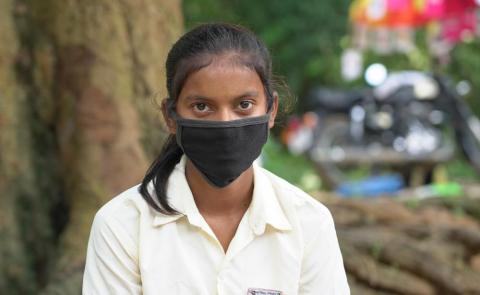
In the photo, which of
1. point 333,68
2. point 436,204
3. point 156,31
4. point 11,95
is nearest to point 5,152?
point 11,95

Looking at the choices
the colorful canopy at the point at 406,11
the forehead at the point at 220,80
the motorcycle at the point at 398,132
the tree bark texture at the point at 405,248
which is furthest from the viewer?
the motorcycle at the point at 398,132

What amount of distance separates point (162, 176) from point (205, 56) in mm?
400

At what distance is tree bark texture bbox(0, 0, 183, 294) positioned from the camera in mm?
4426

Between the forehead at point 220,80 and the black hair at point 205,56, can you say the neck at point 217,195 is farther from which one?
the forehead at point 220,80

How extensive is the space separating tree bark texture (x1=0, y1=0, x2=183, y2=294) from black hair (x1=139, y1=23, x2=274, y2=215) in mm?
1769

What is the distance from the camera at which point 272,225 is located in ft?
8.54

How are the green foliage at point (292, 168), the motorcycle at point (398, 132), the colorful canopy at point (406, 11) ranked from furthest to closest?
the green foliage at point (292, 168) → the motorcycle at point (398, 132) → the colorful canopy at point (406, 11)

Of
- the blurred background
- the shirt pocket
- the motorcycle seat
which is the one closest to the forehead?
the blurred background

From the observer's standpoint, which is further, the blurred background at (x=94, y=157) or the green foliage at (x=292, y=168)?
the green foliage at (x=292, y=168)

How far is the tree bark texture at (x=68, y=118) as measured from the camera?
4426mm

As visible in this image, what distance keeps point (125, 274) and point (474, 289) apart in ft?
9.96

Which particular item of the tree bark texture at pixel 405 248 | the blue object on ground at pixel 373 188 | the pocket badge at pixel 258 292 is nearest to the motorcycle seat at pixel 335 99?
the blue object on ground at pixel 373 188

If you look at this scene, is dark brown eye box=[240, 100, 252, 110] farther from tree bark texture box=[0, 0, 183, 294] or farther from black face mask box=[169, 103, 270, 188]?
tree bark texture box=[0, 0, 183, 294]

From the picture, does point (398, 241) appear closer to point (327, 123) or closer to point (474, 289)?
point (474, 289)
